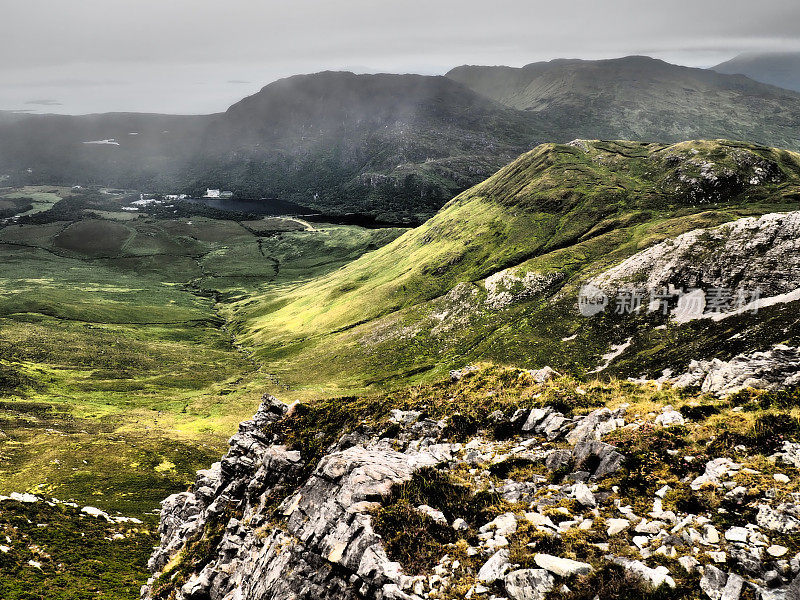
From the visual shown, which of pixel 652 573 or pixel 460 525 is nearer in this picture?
pixel 652 573

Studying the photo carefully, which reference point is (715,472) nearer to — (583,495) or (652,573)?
(583,495)

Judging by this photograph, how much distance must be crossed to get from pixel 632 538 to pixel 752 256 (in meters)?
113

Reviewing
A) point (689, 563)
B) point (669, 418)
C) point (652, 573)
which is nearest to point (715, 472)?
point (669, 418)

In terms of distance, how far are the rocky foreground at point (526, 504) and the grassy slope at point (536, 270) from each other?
75.9m

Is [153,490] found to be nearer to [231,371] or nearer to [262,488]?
[262,488]

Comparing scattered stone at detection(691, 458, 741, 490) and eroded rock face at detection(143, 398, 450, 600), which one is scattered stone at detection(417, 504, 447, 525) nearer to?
eroded rock face at detection(143, 398, 450, 600)

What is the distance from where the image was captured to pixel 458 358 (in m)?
128

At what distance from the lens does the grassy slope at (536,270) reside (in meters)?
123

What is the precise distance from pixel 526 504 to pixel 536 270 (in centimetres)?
13497

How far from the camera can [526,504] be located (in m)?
18.2

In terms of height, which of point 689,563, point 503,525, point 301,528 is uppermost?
point 689,563

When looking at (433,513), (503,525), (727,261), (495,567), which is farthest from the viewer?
(727,261)

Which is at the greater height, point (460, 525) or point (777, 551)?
point (777, 551)

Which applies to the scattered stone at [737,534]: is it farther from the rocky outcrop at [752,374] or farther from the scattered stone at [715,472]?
the rocky outcrop at [752,374]
